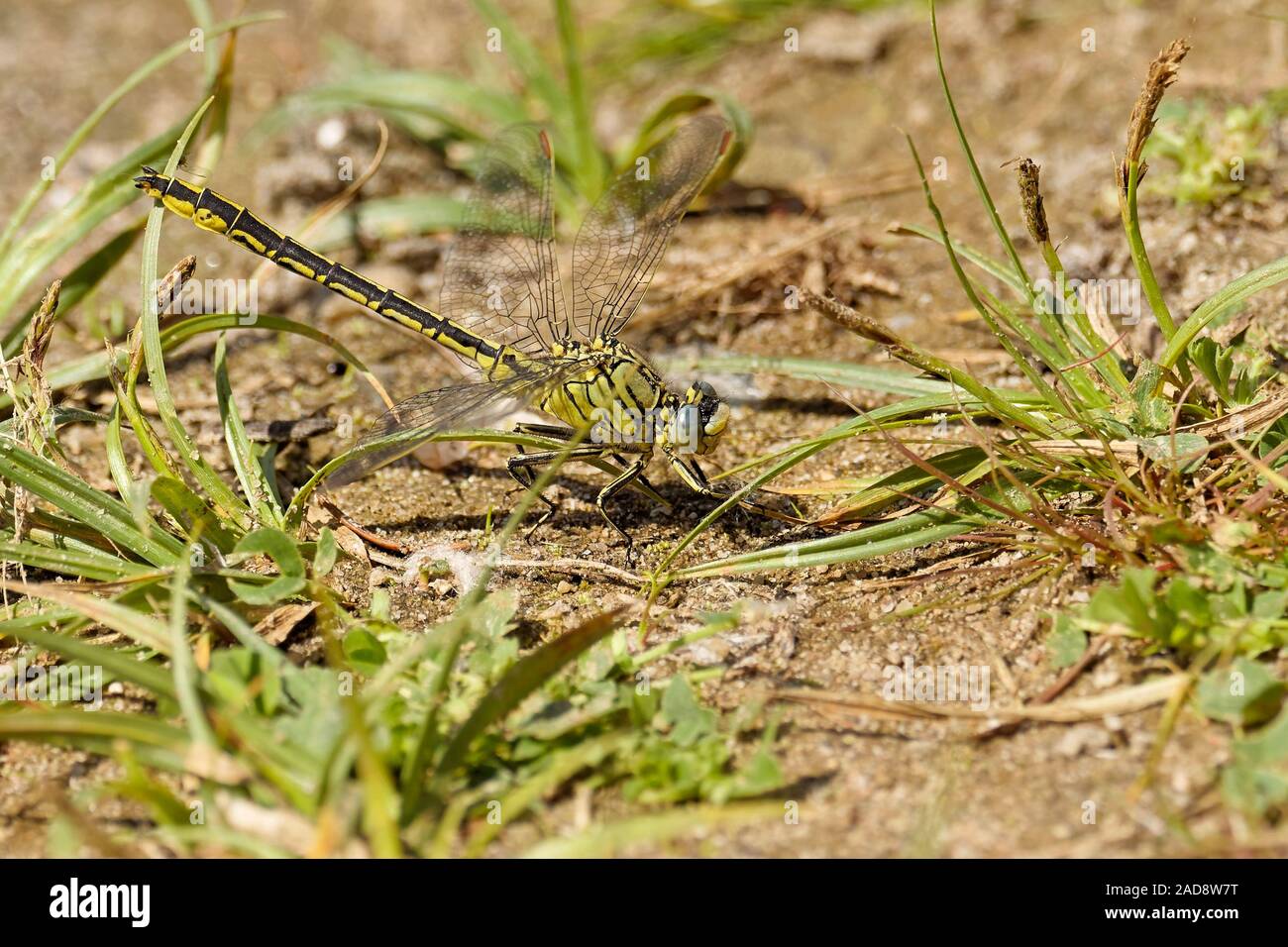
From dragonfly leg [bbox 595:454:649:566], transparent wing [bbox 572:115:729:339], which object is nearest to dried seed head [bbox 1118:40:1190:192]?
transparent wing [bbox 572:115:729:339]

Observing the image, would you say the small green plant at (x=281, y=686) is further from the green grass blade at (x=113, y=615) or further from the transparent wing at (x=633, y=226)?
the transparent wing at (x=633, y=226)

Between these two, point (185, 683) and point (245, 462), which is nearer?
point (185, 683)

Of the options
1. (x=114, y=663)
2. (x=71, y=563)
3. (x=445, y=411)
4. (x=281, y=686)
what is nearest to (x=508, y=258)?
(x=445, y=411)

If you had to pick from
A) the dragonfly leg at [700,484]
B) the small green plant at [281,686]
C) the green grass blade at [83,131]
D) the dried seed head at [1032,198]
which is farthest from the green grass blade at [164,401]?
the dried seed head at [1032,198]

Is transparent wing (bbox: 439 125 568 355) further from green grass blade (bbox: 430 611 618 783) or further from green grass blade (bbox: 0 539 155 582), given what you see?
green grass blade (bbox: 430 611 618 783)

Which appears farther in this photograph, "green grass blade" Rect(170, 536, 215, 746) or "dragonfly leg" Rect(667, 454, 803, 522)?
"dragonfly leg" Rect(667, 454, 803, 522)

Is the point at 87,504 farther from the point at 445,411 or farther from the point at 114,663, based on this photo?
the point at 445,411
